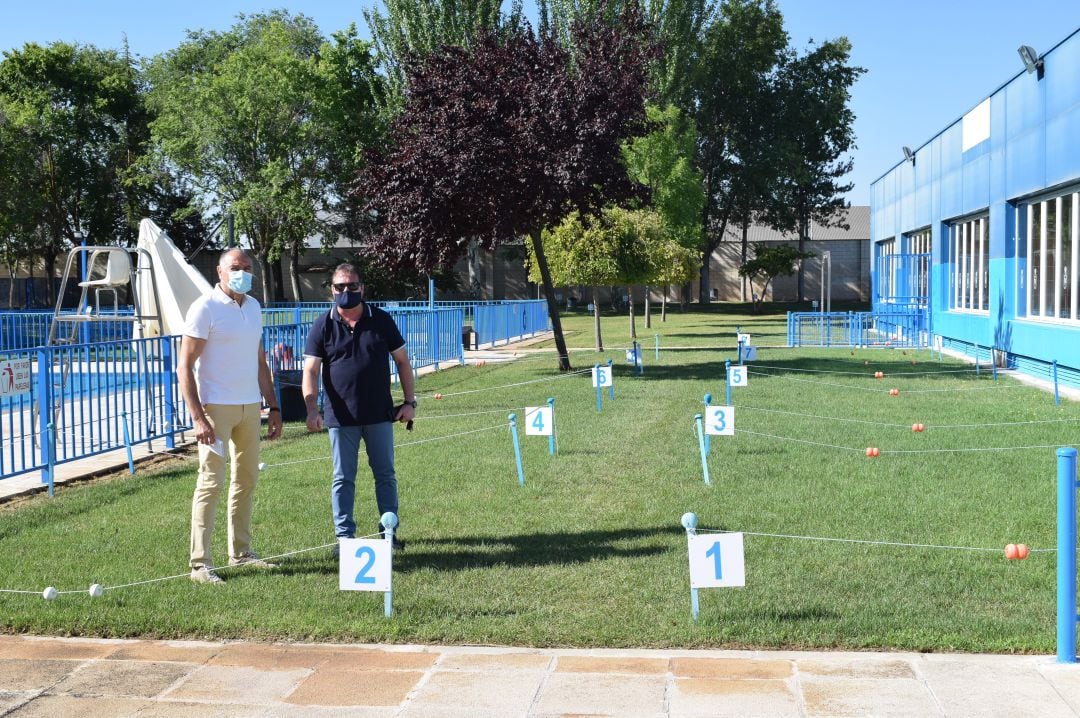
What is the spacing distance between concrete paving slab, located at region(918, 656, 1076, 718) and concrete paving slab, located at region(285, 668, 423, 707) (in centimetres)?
233

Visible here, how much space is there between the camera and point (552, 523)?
816 centimetres

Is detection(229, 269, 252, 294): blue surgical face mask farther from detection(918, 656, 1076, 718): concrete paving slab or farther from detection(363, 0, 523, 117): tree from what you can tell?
detection(363, 0, 523, 117): tree

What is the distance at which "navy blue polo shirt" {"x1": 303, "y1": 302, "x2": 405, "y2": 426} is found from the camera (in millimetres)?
7125

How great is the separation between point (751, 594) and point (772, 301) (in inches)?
2715

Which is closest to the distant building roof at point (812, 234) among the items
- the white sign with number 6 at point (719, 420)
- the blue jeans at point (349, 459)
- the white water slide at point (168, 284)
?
the white water slide at point (168, 284)

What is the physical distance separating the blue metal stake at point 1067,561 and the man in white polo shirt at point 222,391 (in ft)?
15.0

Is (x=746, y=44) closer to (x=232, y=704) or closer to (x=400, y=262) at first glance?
(x=400, y=262)

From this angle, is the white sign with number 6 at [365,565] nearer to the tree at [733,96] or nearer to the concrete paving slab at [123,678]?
the concrete paving slab at [123,678]

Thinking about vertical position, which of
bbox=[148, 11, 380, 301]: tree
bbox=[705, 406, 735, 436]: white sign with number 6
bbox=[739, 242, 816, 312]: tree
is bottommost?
bbox=[705, 406, 735, 436]: white sign with number 6

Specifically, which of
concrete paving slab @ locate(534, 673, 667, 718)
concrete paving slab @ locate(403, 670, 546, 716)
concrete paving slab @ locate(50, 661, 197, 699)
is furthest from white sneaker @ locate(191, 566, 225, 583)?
concrete paving slab @ locate(534, 673, 667, 718)

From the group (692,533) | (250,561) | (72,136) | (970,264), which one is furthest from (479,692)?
(72,136)

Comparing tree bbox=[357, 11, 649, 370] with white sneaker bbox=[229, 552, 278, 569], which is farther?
tree bbox=[357, 11, 649, 370]

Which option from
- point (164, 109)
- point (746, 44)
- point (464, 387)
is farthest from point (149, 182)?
point (464, 387)

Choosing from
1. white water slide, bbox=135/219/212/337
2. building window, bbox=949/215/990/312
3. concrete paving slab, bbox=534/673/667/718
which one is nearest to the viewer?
concrete paving slab, bbox=534/673/667/718
